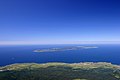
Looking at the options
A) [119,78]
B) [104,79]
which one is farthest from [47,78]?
[119,78]

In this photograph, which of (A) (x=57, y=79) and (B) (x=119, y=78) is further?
(B) (x=119, y=78)

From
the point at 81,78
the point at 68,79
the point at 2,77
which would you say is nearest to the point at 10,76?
the point at 2,77

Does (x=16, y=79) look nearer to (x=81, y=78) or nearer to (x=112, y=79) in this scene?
(x=81, y=78)

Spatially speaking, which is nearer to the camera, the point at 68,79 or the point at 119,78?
the point at 68,79

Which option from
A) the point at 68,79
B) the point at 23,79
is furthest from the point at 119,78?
the point at 23,79

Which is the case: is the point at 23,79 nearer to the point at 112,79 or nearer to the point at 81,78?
the point at 81,78

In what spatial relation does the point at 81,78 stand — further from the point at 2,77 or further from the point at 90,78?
the point at 2,77

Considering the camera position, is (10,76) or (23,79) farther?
(10,76)
